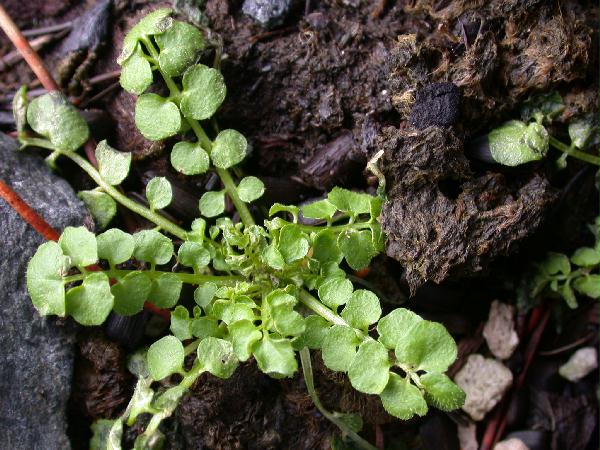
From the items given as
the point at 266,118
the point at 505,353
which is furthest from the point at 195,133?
the point at 505,353

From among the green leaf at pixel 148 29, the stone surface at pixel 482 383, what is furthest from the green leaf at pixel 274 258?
the stone surface at pixel 482 383

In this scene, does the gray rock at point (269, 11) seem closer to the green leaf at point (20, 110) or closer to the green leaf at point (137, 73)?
the green leaf at point (137, 73)

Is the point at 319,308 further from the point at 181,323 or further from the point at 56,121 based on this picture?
the point at 56,121

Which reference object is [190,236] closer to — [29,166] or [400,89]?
[29,166]

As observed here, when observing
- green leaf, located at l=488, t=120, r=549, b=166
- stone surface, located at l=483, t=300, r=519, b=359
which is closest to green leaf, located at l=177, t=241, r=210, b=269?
green leaf, located at l=488, t=120, r=549, b=166

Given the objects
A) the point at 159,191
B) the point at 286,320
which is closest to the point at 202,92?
the point at 159,191
